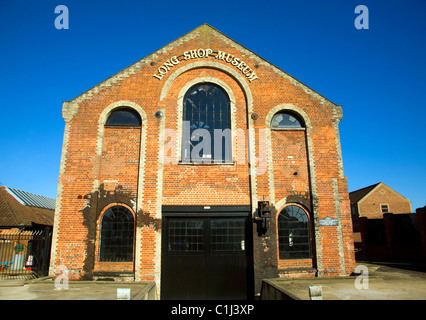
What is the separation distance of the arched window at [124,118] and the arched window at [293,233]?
22.2ft

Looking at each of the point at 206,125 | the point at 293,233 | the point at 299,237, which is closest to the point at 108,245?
the point at 206,125

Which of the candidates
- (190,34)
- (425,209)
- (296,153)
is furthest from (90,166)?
(425,209)

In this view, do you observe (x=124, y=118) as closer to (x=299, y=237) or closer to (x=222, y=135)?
(x=222, y=135)

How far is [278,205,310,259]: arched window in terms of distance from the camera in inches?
428

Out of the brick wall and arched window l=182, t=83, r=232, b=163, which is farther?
the brick wall

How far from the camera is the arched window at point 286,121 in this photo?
12000 millimetres

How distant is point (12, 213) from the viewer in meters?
20.7

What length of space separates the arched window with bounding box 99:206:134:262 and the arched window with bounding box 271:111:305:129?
6778mm

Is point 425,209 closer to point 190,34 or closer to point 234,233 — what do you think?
point 234,233

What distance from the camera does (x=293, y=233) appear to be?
1101cm

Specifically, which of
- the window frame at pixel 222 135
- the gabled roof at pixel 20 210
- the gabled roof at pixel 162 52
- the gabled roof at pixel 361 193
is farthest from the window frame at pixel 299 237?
the gabled roof at pixel 361 193

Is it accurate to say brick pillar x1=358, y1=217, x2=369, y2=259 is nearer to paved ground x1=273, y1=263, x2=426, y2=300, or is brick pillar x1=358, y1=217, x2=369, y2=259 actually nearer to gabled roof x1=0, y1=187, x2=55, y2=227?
paved ground x1=273, y1=263, x2=426, y2=300

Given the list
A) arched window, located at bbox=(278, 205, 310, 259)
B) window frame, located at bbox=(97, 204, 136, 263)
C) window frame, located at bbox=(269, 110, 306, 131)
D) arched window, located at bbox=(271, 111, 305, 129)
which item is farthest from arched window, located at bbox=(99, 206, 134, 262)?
arched window, located at bbox=(271, 111, 305, 129)
